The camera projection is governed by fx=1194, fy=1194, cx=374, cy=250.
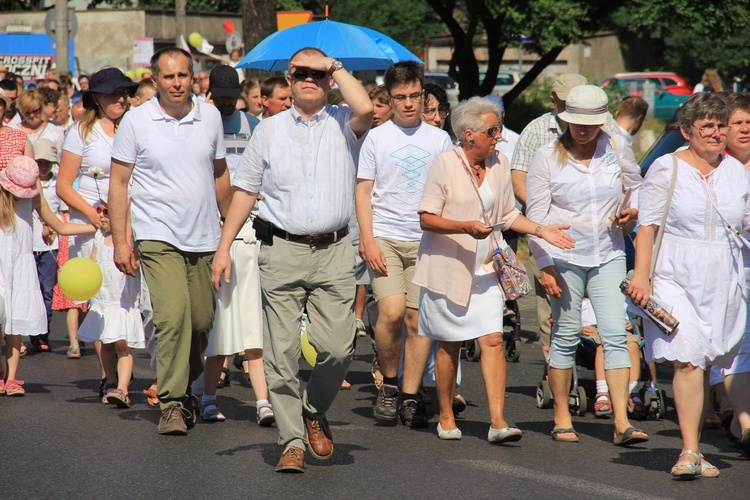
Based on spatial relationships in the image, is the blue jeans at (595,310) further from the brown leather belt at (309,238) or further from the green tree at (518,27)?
the green tree at (518,27)

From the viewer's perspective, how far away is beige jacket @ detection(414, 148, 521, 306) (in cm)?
709

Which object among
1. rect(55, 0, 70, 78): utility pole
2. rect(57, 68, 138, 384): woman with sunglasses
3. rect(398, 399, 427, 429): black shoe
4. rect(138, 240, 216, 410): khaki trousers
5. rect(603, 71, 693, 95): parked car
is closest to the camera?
rect(138, 240, 216, 410): khaki trousers

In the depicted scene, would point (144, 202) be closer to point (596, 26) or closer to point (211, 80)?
point (211, 80)

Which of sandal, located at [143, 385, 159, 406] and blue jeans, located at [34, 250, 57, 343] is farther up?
blue jeans, located at [34, 250, 57, 343]

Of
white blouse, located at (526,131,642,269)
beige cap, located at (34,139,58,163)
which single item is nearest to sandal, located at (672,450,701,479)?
white blouse, located at (526,131,642,269)

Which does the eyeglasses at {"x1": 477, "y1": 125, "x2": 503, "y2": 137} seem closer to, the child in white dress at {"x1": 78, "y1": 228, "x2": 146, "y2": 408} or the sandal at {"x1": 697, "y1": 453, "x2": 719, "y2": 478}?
the sandal at {"x1": 697, "y1": 453, "x2": 719, "y2": 478}

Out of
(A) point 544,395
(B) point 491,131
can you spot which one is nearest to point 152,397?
(A) point 544,395

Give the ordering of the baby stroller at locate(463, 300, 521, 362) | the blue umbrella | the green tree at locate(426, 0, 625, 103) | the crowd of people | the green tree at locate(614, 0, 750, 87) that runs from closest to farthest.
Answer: the crowd of people → the baby stroller at locate(463, 300, 521, 362) → the blue umbrella → the green tree at locate(614, 0, 750, 87) → the green tree at locate(426, 0, 625, 103)

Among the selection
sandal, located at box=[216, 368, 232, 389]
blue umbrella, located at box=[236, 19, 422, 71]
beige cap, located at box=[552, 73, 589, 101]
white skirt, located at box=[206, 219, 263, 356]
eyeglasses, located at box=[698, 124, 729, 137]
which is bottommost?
sandal, located at box=[216, 368, 232, 389]

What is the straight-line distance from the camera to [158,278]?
7180 millimetres

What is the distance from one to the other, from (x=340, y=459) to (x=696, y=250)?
227cm

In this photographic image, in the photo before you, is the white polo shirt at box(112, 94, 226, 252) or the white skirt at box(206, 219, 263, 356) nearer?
the white polo shirt at box(112, 94, 226, 252)

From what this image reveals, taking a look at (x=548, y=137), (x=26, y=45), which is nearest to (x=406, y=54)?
(x=548, y=137)

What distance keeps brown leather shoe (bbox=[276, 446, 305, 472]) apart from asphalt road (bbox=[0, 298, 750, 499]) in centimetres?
8
